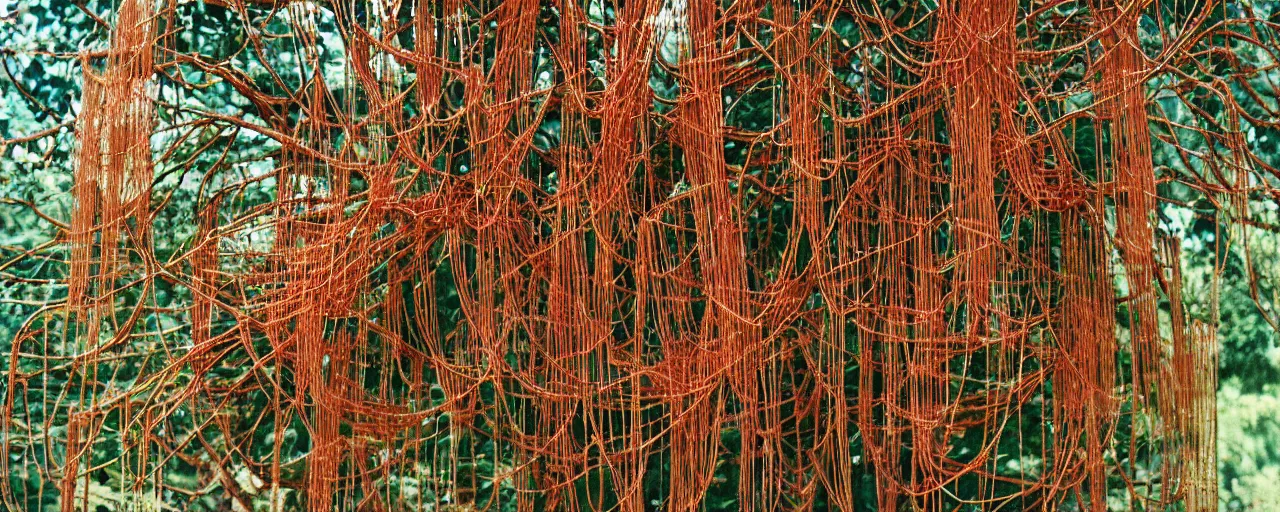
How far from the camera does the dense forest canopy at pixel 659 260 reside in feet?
6.18

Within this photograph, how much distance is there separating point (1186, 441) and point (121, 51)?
2328 millimetres

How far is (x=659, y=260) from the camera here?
6.33ft

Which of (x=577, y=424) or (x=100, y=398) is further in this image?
(x=100, y=398)

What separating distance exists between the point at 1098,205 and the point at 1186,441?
509 millimetres

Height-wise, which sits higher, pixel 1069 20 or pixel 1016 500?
pixel 1069 20

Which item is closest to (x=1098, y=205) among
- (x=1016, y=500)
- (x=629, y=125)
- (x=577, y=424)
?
(x=1016, y=500)

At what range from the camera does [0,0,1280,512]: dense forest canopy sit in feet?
6.18

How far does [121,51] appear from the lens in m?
1.94

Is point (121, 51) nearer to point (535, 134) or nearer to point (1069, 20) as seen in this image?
point (535, 134)

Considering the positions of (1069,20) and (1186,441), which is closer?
(1186,441)

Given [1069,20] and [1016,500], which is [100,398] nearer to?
[1016,500]

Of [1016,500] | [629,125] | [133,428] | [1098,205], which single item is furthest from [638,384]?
[133,428]

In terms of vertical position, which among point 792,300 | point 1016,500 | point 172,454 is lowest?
point 1016,500

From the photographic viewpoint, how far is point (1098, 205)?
6.24 ft
